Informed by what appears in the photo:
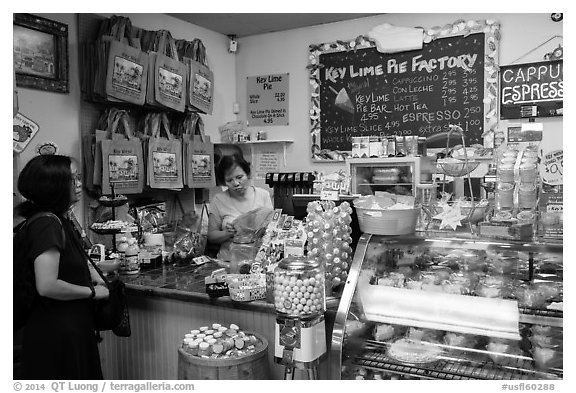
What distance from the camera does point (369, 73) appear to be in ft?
18.0

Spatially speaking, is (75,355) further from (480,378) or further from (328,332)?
(480,378)

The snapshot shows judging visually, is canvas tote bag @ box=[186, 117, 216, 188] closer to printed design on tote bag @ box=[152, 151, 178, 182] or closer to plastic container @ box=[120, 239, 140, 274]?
printed design on tote bag @ box=[152, 151, 178, 182]

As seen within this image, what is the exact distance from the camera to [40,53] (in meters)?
3.76

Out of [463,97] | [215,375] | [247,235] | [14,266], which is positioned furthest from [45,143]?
[463,97]

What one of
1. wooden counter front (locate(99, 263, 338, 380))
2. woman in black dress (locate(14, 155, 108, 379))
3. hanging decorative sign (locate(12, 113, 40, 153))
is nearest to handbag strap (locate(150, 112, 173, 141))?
hanging decorative sign (locate(12, 113, 40, 153))

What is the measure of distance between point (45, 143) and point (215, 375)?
2.51 meters

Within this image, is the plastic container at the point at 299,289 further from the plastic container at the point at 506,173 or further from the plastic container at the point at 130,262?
the plastic container at the point at 130,262

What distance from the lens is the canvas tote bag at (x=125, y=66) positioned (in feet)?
12.8

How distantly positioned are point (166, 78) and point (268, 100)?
185 centimetres

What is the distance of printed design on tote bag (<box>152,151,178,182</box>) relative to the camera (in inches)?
170

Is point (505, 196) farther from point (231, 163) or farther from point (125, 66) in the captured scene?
point (125, 66)

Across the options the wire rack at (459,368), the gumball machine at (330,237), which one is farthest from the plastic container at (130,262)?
the wire rack at (459,368)

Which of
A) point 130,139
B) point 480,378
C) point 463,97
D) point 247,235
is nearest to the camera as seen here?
point 480,378

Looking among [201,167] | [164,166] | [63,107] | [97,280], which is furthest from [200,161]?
[97,280]
